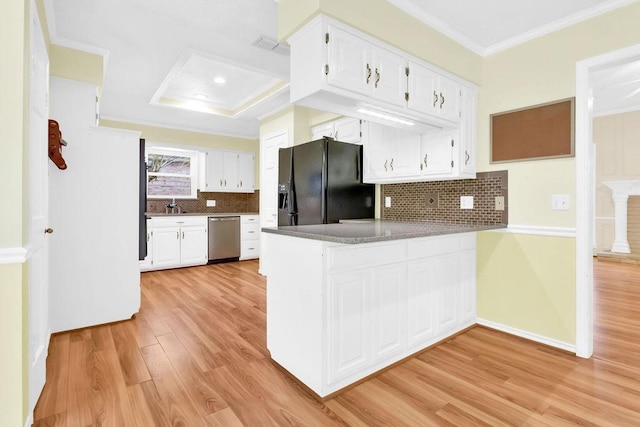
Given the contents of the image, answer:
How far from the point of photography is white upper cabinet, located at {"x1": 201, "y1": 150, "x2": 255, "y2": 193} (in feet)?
19.7

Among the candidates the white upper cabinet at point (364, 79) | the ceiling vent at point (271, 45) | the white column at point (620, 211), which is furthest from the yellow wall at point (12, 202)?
the white column at point (620, 211)

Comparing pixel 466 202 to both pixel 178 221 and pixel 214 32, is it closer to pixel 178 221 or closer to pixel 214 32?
pixel 214 32

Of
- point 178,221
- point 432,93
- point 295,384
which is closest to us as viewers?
point 295,384

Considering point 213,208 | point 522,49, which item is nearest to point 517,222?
point 522,49

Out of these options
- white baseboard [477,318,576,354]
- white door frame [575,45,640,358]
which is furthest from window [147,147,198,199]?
white door frame [575,45,640,358]

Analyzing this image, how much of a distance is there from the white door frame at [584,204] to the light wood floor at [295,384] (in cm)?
20

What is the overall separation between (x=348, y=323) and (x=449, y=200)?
5.87 ft

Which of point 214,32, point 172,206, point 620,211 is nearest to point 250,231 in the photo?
point 172,206

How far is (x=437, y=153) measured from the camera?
9.30ft

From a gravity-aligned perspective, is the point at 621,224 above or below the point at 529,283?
above

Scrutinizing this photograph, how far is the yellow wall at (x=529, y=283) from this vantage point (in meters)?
2.42

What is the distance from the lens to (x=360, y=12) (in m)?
1.99

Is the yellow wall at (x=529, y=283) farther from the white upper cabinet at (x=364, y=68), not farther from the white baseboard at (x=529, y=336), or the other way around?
the white upper cabinet at (x=364, y=68)

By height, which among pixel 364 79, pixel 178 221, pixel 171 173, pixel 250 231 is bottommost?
pixel 250 231
